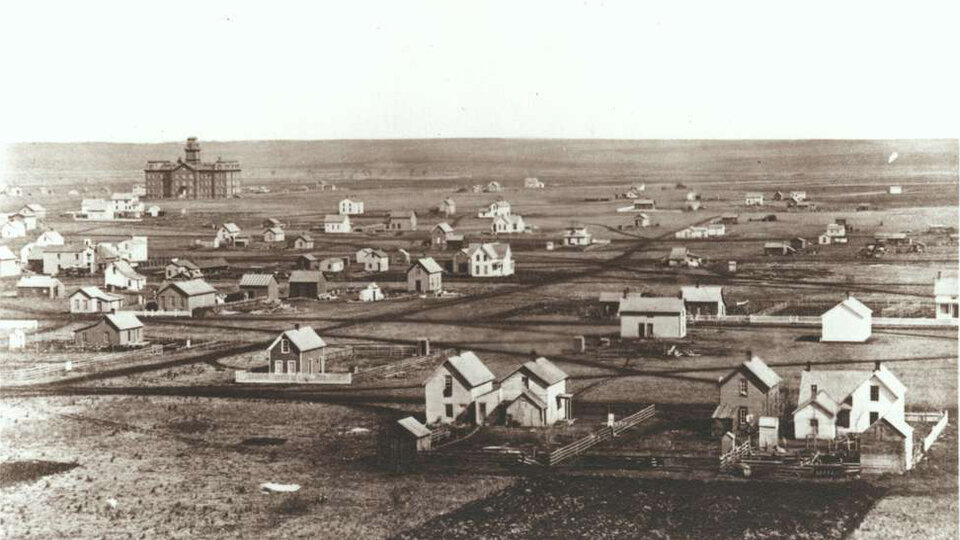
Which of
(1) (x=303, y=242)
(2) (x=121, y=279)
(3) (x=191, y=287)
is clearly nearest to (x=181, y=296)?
(3) (x=191, y=287)

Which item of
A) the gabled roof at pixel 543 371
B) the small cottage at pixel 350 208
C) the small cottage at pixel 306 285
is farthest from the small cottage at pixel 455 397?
the small cottage at pixel 350 208

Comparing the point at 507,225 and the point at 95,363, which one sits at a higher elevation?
the point at 507,225

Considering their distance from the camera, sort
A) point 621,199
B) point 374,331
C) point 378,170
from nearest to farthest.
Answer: point 374,331 → point 621,199 → point 378,170

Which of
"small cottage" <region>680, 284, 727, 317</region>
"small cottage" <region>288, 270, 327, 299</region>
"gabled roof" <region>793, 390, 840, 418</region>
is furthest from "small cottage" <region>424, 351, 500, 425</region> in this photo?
"small cottage" <region>288, 270, 327, 299</region>

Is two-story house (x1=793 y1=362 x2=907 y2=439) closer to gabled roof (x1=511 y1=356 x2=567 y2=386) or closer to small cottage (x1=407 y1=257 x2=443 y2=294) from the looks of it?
gabled roof (x1=511 y1=356 x2=567 y2=386)

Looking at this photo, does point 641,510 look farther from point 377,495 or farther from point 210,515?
point 210,515

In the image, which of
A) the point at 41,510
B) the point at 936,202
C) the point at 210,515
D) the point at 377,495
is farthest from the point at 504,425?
the point at 936,202

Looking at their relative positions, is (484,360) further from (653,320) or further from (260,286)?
(260,286)
